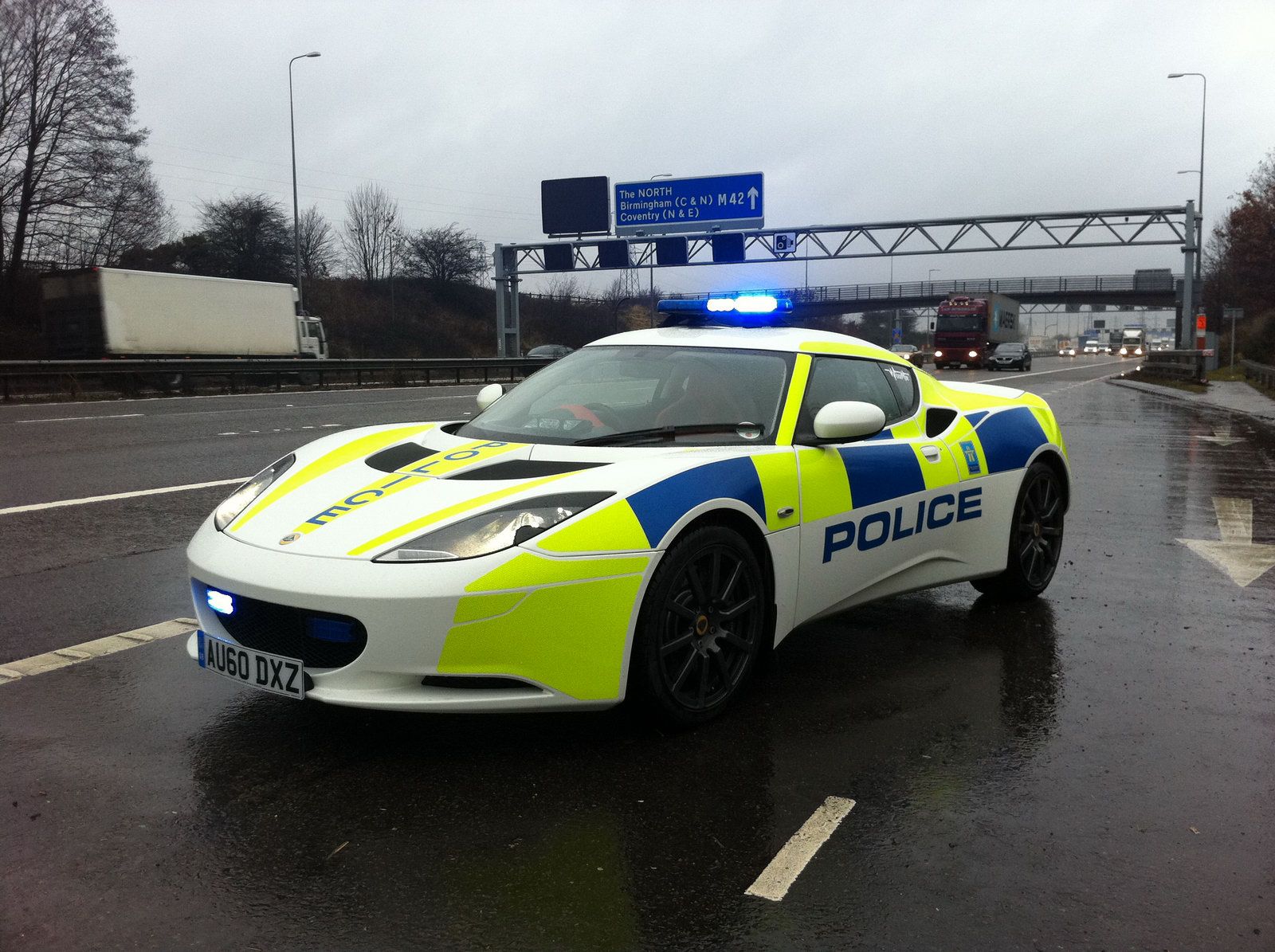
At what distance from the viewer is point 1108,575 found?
6.64m

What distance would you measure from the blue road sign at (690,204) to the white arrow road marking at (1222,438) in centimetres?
2857

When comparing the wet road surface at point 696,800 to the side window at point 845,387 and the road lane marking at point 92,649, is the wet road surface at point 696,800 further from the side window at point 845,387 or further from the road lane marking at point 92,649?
the side window at point 845,387

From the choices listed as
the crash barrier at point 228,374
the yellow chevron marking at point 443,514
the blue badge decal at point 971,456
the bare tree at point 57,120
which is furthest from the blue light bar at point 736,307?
the bare tree at point 57,120

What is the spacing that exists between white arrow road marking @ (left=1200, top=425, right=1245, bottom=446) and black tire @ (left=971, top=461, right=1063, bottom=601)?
10.9m

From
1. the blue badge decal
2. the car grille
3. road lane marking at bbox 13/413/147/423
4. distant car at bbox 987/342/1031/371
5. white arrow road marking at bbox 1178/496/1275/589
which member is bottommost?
distant car at bbox 987/342/1031/371

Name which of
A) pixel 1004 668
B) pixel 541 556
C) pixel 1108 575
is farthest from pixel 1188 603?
pixel 541 556

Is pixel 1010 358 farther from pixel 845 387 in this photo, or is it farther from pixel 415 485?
pixel 415 485

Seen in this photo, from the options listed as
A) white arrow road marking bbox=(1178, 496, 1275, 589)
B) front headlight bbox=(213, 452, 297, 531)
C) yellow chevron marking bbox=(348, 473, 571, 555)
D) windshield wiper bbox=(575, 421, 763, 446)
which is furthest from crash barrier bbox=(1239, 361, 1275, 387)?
yellow chevron marking bbox=(348, 473, 571, 555)

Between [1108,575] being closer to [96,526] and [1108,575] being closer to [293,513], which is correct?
[293,513]

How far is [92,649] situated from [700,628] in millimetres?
2666

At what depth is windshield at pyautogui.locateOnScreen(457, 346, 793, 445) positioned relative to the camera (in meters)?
4.49

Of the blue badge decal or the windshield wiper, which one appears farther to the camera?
the blue badge decal

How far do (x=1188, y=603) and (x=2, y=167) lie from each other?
4231 cm

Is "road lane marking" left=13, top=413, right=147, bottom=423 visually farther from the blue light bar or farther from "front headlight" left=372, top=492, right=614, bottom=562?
"front headlight" left=372, top=492, right=614, bottom=562
